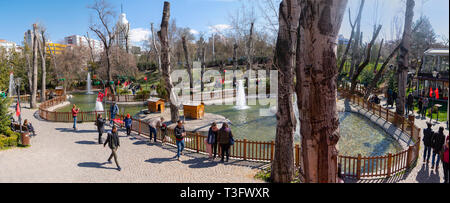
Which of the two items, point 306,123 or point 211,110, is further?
point 211,110

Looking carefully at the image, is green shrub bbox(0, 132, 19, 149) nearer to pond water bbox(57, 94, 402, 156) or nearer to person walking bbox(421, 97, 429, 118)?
pond water bbox(57, 94, 402, 156)

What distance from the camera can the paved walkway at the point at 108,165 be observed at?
348 inches

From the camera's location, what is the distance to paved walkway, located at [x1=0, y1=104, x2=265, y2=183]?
29.0 feet

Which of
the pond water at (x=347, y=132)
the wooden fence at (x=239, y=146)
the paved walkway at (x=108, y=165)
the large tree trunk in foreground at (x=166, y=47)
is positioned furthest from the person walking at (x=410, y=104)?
the large tree trunk in foreground at (x=166, y=47)

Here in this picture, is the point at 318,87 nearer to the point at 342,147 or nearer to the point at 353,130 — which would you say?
the point at 342,147

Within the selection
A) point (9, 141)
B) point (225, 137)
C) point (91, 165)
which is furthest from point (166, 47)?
point (9, 141)

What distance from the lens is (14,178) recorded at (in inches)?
344

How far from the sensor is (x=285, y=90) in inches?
319

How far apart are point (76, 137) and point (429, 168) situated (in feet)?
48.2

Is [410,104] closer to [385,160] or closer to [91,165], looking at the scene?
[385,160]

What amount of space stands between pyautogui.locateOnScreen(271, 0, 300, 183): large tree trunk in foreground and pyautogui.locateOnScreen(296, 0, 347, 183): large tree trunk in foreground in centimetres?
415

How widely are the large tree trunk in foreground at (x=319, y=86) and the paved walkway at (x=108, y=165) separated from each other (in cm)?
496

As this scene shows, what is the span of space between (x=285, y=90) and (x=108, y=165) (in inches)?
257
